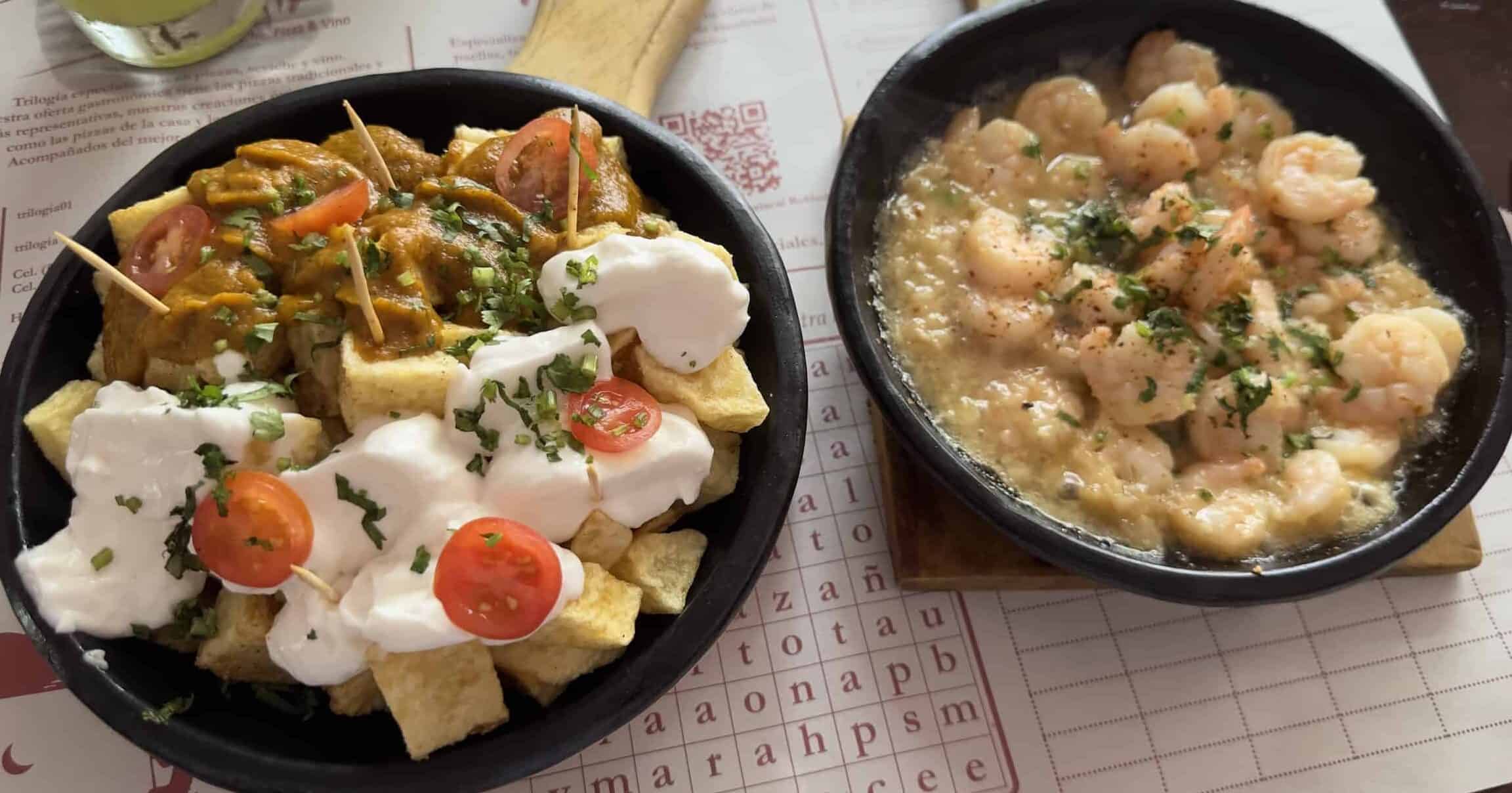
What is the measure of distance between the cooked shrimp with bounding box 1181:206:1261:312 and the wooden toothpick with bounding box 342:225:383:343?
128 cm

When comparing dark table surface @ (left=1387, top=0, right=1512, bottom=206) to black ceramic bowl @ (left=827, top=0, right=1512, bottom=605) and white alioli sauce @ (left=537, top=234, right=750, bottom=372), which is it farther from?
white alioli sauce @ (left=537, top=234, right=750, bottom=372)

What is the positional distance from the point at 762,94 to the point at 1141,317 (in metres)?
0.93

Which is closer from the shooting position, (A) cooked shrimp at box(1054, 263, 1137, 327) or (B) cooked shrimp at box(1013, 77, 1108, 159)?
(A) cooked shrimp at box(1054, 263, 1137, 327)

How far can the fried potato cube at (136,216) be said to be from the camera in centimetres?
135

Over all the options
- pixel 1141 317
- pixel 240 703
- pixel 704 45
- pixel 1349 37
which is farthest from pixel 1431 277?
pixel 240 703

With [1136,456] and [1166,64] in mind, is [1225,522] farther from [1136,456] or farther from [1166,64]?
[1166,64]

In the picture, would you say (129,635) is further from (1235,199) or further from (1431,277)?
(1431,277)

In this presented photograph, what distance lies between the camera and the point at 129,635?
3.91 ft

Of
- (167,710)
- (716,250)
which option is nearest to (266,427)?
(167,710)

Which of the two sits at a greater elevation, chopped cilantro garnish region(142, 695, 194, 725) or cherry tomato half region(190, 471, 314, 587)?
cherry tomato half region(190, 471, 314, 587)

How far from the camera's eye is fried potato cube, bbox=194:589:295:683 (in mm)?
1163

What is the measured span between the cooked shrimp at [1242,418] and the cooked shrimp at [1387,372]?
0.12 meters

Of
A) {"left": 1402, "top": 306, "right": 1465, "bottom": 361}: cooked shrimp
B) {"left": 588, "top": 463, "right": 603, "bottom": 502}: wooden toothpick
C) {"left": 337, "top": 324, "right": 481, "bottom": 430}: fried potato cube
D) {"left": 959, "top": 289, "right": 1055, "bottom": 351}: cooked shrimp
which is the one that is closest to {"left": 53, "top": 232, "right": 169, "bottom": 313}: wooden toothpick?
{"left": 337, "top": 324, "right": 481, "bottom": 430}: fried potato cube

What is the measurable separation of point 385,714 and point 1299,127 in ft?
6.33
